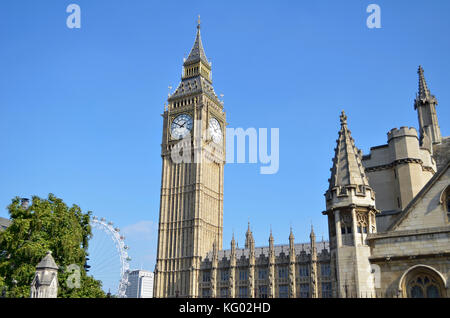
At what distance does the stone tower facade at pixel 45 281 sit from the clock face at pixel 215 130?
221 feet

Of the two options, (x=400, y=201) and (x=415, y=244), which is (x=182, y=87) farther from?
(x=415, y=244)

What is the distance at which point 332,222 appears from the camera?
16875 mm

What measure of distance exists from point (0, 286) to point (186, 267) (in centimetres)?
5522

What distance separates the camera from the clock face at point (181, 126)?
93.1 metres

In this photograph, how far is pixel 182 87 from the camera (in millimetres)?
100500

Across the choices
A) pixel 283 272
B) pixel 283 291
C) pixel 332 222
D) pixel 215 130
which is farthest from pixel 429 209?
pixel 215 130

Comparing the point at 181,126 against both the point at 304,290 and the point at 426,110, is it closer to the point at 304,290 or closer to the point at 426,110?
the point at 304,290

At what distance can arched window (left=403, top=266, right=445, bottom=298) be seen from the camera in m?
15.9

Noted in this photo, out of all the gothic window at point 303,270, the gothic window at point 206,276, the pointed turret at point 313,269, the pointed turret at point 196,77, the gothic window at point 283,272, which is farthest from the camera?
the pointed turret at point 196,77

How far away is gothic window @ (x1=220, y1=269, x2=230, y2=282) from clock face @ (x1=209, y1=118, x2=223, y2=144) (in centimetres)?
2701

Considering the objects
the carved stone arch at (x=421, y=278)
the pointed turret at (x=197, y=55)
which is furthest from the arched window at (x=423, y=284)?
the pointed turret at (x=197, y=55)

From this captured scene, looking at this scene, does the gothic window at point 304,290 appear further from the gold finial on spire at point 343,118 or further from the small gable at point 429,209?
the gold finial on spire at point 343,118

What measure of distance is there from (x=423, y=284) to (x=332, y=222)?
3.76 m
